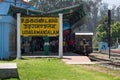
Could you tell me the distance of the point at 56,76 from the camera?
52.0 feet

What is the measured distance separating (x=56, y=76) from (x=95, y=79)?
1669 mm

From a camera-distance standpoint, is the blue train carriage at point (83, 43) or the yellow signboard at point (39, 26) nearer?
the yellow signboard at point (39, 26)

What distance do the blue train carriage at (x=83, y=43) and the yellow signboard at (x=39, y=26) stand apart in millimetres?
12071

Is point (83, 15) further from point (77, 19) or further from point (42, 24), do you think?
point (42, 24)

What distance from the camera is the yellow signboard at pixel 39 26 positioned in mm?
28656

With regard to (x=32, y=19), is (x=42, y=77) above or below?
below

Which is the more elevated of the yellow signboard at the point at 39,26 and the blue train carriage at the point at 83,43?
the yellow signboard at the point at 39,26

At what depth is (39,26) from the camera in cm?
2869

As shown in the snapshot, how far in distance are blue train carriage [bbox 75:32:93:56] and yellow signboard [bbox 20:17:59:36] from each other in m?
12.1

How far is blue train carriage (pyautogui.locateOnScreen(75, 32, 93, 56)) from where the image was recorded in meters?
40.7

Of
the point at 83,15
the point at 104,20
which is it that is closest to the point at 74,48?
the point at 83,15

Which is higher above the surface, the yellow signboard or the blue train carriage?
the yellow signboard

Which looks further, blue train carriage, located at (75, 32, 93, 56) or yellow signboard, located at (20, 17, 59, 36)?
blue train carriage, located at (75, 32, 93, 56)

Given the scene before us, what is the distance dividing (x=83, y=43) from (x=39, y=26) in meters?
13.4
